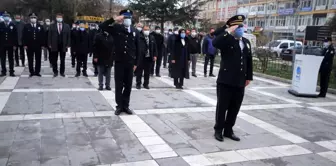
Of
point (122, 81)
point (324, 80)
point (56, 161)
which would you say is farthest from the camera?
point (324, 80)

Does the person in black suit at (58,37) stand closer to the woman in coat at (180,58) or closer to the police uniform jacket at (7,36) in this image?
the police uniform jacket at (7,36)

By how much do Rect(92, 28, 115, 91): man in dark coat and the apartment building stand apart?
130 feet

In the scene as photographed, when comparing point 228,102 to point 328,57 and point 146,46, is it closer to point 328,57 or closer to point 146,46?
point 146,46

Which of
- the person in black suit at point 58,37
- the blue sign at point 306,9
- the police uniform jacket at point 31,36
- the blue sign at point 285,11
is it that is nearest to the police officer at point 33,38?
the police uniform jacket at point 31,36

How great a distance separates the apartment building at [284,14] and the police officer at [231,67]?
137 feet

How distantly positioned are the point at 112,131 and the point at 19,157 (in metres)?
1.58

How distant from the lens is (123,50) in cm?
598

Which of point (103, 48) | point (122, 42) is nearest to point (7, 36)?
point (103, 48)

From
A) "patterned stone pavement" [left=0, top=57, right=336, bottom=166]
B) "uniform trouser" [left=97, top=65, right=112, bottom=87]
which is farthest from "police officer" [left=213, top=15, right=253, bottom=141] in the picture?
"uniform trouser" [left=97, top=65, right=112, bottom=87]

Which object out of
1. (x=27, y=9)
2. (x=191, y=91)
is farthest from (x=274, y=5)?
(x=191, y=91)

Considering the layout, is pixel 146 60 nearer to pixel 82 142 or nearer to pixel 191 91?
pixel 191 91

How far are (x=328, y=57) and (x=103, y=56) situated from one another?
22.6 feet

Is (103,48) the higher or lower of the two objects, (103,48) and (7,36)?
the lower

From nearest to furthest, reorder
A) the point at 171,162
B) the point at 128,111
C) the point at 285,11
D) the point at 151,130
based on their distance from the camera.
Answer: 1. the point at 171,162
2. the point at 151,130
3. the point at 128,111
4. the point at 285,11
